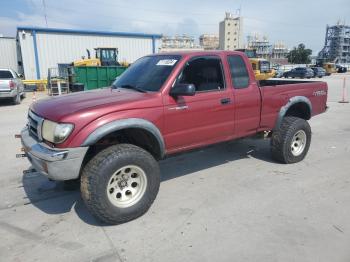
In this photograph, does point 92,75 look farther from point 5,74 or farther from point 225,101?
point 225,101

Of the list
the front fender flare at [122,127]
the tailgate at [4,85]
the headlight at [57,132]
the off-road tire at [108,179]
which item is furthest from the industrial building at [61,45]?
the off-road tire at [108,179]

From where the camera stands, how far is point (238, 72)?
4793mm

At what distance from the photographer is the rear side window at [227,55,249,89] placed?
4.71 meters

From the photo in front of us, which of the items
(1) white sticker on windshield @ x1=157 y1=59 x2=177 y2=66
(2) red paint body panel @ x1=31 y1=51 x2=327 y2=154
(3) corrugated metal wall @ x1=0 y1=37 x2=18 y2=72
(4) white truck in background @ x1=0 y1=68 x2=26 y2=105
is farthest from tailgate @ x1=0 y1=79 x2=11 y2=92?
(3) corrugated metal wall @ x1=0 y1=37 x2=18 y2=72

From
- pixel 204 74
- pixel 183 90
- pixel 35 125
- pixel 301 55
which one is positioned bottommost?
pixel 35 125

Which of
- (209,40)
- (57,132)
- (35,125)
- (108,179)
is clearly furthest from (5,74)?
(209,40)

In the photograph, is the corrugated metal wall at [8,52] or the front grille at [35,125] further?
the corrugated metal wall at [8,52]

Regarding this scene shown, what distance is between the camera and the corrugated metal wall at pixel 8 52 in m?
30.4

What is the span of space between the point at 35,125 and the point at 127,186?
130 centimetres

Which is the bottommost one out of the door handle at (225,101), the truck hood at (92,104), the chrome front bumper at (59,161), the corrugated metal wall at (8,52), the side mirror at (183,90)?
the chrome front bumper at (59,161)

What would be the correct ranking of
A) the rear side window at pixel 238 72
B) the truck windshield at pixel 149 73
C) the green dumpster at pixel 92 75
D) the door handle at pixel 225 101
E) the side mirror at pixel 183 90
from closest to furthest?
the side mirror at pixel 183 90
the truck windshield at pixel 149 73
the door handle at pixel 225 101
the rear side window at pixel 238 72
the green dumpster at pixel 92 75

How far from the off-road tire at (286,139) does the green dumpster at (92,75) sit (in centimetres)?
1328

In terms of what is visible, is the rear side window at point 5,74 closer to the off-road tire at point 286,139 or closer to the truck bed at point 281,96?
the truck bed at point 281,96

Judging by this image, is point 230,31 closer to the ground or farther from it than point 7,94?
farther from it
